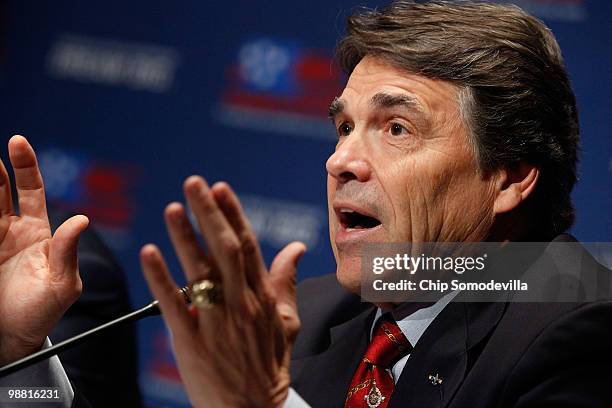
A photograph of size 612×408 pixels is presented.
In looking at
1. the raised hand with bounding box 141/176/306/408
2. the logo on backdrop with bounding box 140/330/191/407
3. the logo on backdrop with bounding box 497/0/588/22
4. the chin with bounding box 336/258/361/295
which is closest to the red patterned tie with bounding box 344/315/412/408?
the chin with bounding box 336/258/361/295

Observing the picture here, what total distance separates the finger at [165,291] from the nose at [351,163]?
56 centimetres

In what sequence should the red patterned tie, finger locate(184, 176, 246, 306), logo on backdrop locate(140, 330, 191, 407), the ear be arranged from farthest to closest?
1. logo on backdrop locate(140, 330, 191, 407)
2. the ear
3. the red patterned tie
4. finger locate(184, 176, 246, 306)

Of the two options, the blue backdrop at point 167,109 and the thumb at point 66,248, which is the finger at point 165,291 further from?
the blue backdrop at point 167,109

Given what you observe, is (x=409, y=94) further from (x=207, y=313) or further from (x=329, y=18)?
(x=329, y=18)

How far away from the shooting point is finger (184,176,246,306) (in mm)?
1192

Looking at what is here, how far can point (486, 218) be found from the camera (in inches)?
70.6

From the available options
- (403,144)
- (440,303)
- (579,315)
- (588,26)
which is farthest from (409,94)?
(588,26)

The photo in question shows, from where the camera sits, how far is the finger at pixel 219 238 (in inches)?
46.9

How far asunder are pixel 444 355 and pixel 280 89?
1.64 metres

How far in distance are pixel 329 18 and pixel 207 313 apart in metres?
1.88

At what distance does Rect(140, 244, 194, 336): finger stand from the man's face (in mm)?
511

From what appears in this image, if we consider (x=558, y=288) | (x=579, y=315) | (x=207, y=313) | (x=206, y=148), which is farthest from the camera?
(x=206, y=148)

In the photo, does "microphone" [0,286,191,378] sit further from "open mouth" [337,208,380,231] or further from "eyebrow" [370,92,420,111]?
"eyebrow" [370,92,420,111]

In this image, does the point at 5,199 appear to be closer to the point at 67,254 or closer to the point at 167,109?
the point at 67,254
